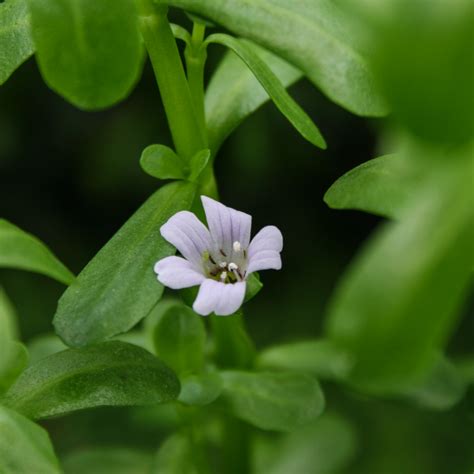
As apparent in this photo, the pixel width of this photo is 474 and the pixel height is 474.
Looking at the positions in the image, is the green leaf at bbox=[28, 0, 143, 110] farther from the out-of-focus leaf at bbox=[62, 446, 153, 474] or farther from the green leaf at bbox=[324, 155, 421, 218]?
the out-of-focus leaf at bbox=[62, 446, 153, 474]

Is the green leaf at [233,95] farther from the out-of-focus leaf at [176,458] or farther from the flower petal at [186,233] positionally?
the out-of-focus leaf at [176,458]

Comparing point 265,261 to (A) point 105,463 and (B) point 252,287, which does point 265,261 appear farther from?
(A) point 105,463

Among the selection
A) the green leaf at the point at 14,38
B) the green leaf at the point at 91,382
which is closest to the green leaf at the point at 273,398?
the green leaf at the point at 91,382

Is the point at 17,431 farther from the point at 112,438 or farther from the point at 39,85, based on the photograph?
the point at 39,85

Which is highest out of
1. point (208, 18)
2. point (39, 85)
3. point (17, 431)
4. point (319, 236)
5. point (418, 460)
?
point (208, 18)

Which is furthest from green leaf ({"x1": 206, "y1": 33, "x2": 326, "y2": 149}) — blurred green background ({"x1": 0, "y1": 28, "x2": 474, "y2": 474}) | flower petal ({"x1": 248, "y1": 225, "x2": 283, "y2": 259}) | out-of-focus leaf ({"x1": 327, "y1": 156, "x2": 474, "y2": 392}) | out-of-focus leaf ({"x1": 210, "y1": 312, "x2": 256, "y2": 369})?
blurred green background ({"x1": 0, "y1": 28, "x2": 474, "y2": 474})

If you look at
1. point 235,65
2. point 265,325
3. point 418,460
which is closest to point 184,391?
point 235,65
